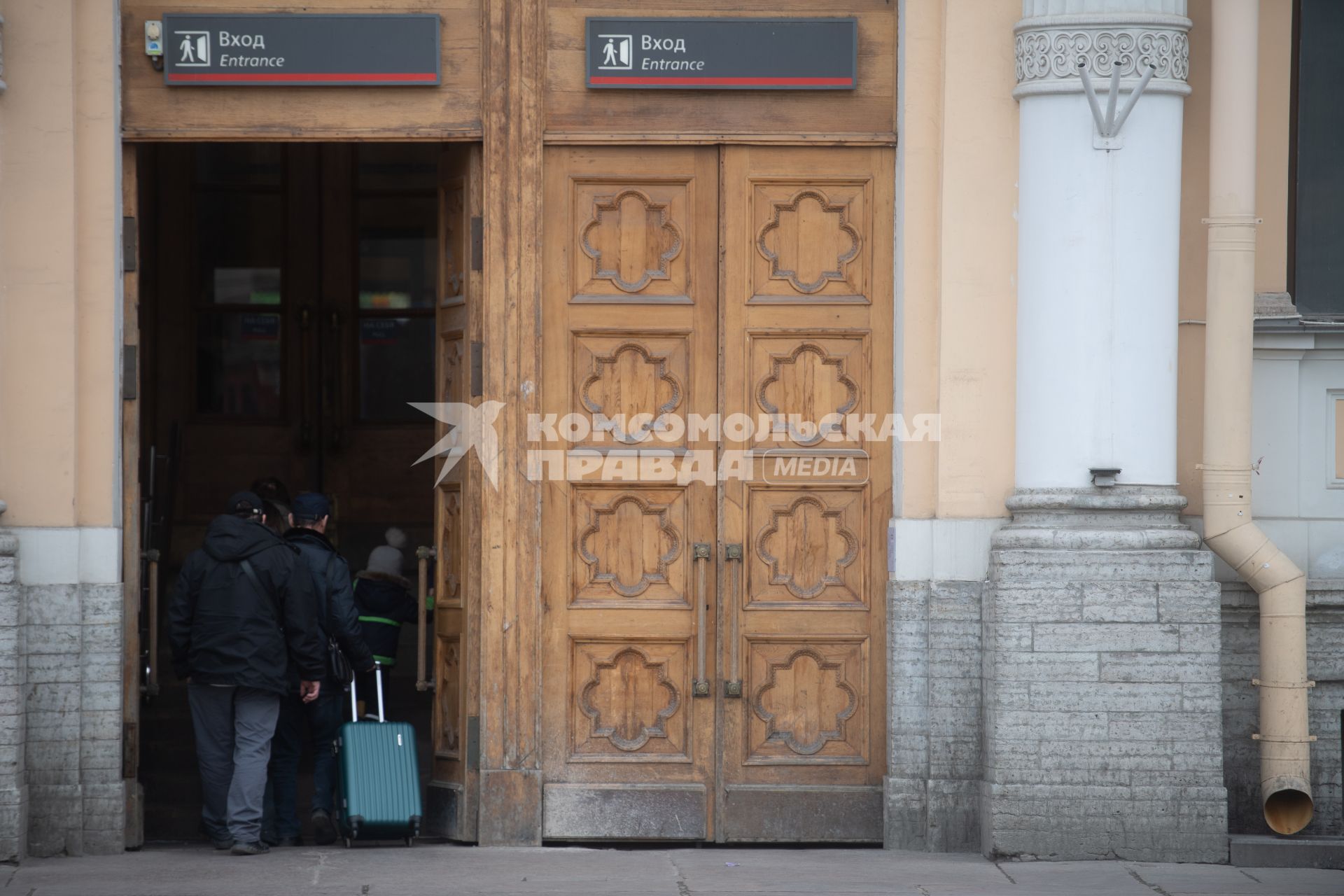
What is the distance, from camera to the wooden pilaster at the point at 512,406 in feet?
27.6

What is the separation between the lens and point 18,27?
26.6 ft

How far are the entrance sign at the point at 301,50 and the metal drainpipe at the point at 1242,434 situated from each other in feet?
12.5

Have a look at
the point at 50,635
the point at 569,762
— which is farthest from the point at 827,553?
the point at 50,635

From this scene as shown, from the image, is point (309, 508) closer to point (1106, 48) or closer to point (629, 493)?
point (629, 493)

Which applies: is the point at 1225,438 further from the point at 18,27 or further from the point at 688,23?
the point at 18,27

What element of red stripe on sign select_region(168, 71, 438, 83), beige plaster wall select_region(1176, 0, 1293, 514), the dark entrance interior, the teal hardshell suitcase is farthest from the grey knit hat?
beige plaster wall select_region(1176, 0, 1293, 514)

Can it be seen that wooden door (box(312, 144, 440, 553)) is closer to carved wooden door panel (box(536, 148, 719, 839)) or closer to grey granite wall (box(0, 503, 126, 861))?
carved wooden door panel (box(536, 148, 719, 839))

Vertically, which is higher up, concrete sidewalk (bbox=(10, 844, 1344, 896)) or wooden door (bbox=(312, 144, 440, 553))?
wooden door (bbox=(312, 144, 440, 553))

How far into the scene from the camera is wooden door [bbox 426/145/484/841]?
851cm

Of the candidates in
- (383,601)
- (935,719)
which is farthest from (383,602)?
(935,719)

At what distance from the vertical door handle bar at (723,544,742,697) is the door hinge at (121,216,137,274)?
3.22m

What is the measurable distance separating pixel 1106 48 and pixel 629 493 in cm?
312

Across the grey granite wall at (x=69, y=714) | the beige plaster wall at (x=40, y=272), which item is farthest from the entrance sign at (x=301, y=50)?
the grey granite wall at (x=69, y=714)

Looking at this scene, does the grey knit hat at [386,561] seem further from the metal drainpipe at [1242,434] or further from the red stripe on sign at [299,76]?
the metal drainpipe at [1242,434]
